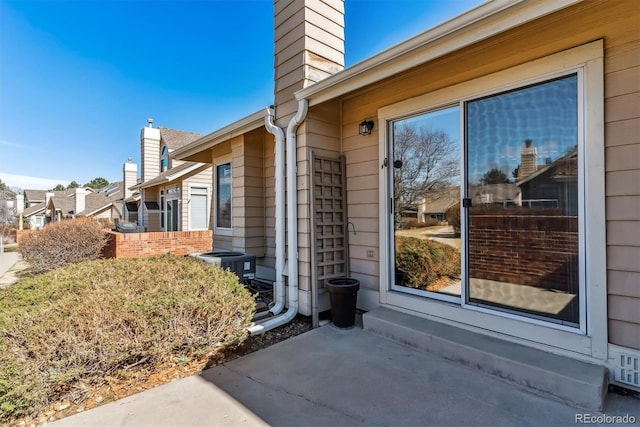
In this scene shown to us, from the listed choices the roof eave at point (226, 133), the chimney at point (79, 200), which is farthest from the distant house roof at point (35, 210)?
the roof eave at point (226, 133)

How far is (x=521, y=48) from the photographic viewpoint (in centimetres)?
274

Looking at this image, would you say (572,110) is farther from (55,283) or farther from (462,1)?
A: (55,283)

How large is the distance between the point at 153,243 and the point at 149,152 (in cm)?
948

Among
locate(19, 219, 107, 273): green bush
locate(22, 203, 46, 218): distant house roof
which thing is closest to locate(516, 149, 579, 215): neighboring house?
locate(19, 219, 107, 273): green bush

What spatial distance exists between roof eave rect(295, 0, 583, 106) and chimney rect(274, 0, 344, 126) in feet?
2.62

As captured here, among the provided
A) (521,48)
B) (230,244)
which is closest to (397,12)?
(521,48)

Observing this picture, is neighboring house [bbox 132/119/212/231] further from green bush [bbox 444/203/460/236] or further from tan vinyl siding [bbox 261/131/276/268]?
green bush [bbox 444/203/460/236]

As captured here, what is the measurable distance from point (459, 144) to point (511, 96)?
611 mm

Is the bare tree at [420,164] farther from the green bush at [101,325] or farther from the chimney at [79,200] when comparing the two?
the chimney at [79,200]

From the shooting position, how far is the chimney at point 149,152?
50.3 feet

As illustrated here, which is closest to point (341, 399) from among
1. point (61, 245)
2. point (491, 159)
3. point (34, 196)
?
point (491, 159)

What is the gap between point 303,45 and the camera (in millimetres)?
4125

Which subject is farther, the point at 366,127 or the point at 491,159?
the point at 366,127

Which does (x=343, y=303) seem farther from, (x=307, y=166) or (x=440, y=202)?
(x=307, y=166)
